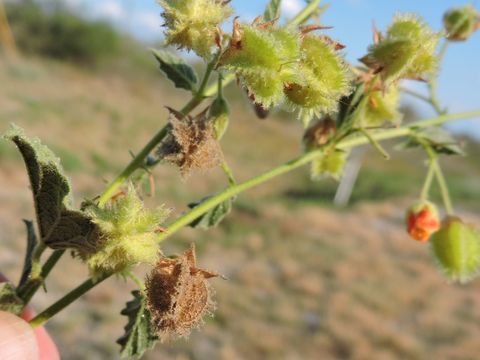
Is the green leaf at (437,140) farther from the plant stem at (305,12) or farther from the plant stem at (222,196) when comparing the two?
the plant stem at (305,12)

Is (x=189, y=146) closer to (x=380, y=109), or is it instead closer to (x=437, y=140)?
(x=380, y=109)

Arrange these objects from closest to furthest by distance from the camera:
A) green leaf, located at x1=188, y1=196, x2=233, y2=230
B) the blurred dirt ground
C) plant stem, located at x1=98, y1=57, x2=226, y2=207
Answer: plant stem, located at x1=98, y1=57, x2=226, y2=207 < green leaf, located at x1=188, y1=196, x2=233, y2=230 < the blurred dirt ground

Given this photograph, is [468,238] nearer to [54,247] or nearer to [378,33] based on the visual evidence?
[378,33]

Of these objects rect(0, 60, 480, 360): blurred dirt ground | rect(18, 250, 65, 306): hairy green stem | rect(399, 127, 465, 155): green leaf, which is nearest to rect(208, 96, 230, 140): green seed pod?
rect(18, 250, 65, 306): hairy green stem

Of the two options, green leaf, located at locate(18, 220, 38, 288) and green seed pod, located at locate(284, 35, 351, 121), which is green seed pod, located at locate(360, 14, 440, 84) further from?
green leaf, located at locate(18, 220, 38, 288)

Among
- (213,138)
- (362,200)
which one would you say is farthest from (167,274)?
(362,200)

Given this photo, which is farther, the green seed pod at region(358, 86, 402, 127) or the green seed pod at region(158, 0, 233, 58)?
the green seed pod at region(358, 86, 402, 127)
